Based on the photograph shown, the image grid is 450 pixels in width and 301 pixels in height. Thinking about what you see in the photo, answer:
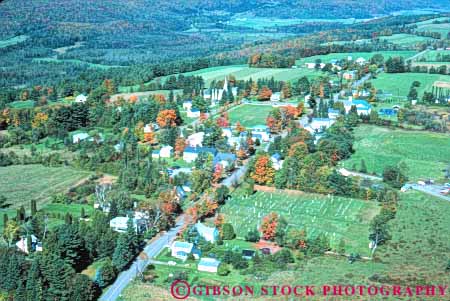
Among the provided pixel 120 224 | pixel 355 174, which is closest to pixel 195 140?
pixel 355 174

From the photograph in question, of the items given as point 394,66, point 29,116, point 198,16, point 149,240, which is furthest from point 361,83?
point 198,16

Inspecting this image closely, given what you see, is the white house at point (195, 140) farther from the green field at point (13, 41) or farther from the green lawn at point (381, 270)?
the green field at point (13, 41)

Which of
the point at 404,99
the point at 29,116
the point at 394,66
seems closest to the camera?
the point at 29,116

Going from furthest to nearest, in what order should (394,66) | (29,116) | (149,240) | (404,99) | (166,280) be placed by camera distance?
(394,66) < (404,99) < (29,116) < (149,240) < (166,280)

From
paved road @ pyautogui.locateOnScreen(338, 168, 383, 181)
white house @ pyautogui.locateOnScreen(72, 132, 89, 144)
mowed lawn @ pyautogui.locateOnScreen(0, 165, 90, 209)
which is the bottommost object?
mowed lawn @ pyautogui.locateOnScreen(0, 165, 90, 209)

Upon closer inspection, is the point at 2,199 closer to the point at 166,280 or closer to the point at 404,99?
the point at 166,280

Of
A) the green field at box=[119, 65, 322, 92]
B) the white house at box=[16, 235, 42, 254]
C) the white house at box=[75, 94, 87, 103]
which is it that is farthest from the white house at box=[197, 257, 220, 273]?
the green field at box=[119, 65, 322, 92]

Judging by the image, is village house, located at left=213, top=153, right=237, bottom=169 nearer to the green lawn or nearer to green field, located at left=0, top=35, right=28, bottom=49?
the green lawn
